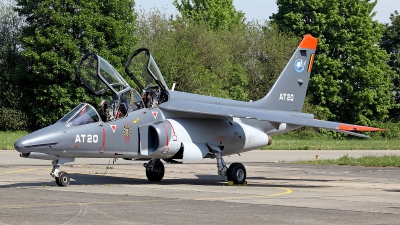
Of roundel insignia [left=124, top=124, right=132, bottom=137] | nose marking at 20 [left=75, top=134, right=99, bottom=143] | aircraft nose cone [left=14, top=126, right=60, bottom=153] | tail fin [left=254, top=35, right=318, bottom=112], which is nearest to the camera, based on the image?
aircraft nose cone [left=14, top=126, right=60, bottom=153]

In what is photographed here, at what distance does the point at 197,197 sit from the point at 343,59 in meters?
53.9

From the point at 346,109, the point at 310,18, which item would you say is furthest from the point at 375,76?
the point at 310,18

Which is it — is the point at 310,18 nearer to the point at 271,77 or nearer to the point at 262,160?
the point at 271,77

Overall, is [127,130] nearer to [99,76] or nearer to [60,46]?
[99,76]

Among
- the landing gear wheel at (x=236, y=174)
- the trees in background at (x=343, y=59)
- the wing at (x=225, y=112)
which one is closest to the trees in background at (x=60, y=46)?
the trees in background at (x=343, y=59)

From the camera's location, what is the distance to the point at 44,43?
48.2 m

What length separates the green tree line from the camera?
49.0 meters

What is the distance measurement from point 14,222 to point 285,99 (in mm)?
12751

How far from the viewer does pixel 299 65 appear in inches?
853

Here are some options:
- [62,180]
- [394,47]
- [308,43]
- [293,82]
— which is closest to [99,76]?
[62,180]

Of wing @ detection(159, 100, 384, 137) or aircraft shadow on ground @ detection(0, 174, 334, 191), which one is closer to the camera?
wing @ detection(159, 100, 384, 137)

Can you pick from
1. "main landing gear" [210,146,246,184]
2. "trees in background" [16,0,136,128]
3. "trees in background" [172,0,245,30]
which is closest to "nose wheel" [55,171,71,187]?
"main landing gear" [210,146,246,184]

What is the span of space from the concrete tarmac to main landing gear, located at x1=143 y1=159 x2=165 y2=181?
0.85ft

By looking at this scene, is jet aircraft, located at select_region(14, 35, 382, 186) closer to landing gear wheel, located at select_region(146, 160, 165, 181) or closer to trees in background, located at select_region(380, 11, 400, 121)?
landing gear wheel, located at select_region(146, 160, 165, 181)
